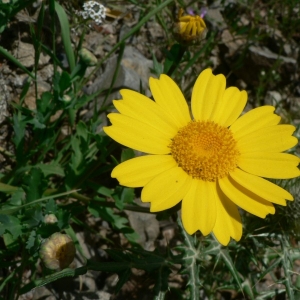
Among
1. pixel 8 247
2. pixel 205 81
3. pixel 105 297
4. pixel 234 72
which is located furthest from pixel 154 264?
pixel 234 72

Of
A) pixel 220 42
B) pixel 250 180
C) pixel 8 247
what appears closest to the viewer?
pixel 250 180

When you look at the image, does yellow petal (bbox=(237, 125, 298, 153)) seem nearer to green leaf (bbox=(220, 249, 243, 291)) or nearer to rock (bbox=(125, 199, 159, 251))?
green leaf (bbox=(220, 249, 243, 291))

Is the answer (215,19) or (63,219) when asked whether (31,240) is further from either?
(215,19)

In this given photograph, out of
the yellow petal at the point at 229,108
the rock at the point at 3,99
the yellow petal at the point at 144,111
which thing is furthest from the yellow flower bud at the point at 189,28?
the rock at the point at 3,99

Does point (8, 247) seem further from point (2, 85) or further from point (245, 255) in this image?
point (245, 255)

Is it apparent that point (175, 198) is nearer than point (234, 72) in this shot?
Yes

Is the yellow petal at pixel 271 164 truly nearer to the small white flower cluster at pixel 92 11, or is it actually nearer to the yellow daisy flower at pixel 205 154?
the yellow daisy flower at pixel 205 154

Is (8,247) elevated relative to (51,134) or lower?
lower
